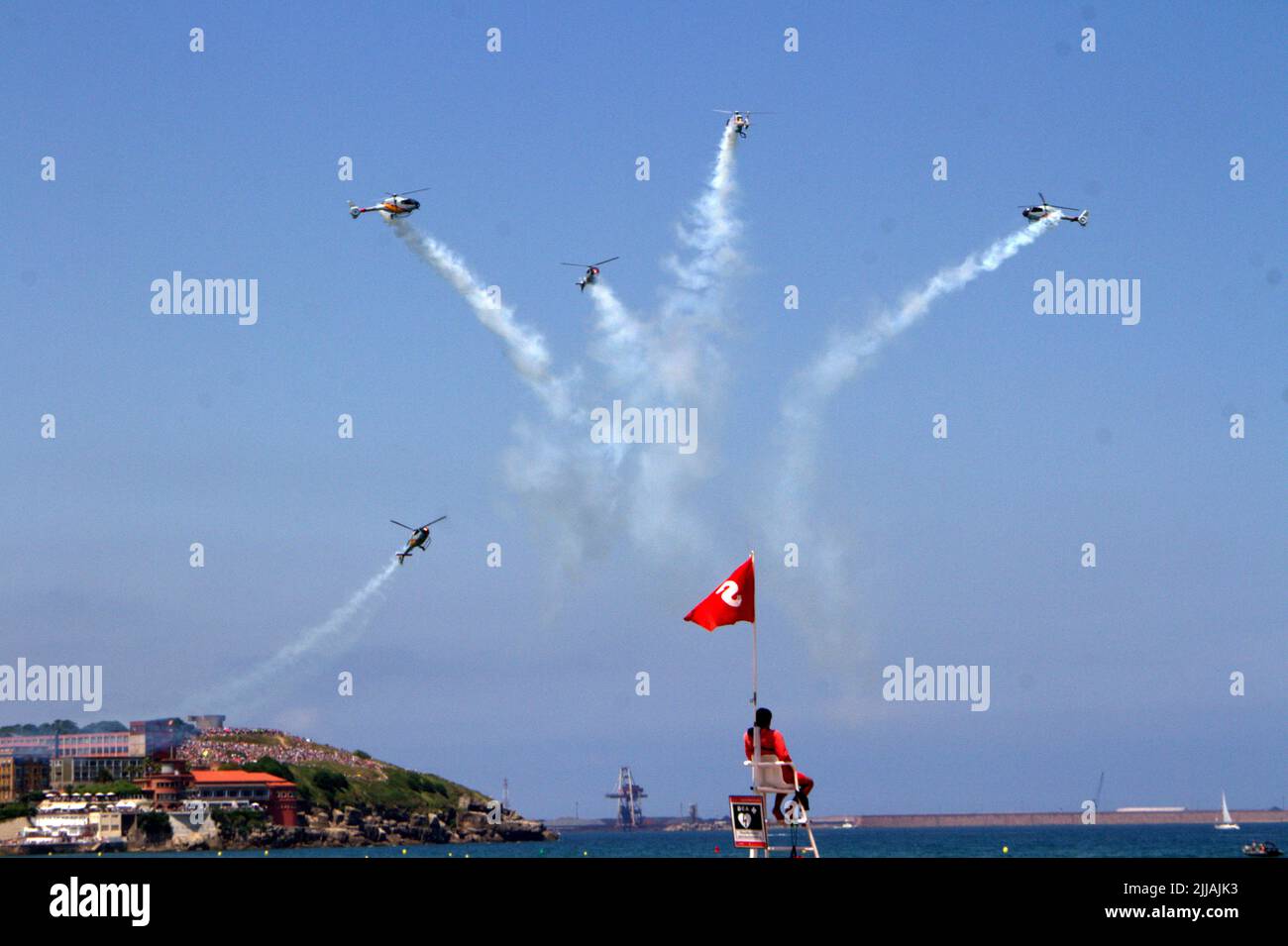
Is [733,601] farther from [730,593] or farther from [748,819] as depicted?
[748,819]

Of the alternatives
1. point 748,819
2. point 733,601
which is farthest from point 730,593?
point 748,819

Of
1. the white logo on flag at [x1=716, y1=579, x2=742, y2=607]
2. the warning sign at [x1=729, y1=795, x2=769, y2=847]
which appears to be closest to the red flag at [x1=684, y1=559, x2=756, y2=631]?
the white logo on flag at [x1=716, y1=579, x2=742, y2=607]

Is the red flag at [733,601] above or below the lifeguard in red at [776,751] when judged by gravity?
above

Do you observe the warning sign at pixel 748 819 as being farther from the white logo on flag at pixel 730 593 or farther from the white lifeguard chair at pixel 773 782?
the white logo on flag at pixel 730 593

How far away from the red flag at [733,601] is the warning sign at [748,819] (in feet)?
15.0

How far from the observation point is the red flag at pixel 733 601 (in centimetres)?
2638

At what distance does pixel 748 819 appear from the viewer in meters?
22.2

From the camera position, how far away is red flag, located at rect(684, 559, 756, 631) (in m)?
26.4

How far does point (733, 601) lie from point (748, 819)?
16.9 feet

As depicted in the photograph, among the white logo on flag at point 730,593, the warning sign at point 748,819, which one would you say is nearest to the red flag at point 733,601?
the white logo on flag at point 730,593
